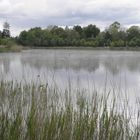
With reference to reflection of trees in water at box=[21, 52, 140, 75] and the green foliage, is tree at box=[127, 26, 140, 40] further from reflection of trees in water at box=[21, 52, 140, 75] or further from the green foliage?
reflection of trees in water at box=[21, 52, 140, 75]

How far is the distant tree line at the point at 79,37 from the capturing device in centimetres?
5719

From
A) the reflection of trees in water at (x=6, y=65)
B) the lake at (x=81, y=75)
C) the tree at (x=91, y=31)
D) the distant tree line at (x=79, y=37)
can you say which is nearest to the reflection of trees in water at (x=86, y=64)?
the lake at (x=81, y=75)

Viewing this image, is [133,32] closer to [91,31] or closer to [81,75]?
[91,31]

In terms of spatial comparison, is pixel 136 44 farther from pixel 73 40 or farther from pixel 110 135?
pixel 110 135

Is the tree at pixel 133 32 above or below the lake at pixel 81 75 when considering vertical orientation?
above

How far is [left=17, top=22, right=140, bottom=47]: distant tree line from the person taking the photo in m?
57.2

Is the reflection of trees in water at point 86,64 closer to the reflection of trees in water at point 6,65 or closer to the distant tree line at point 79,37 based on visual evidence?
the reflection of trees in water at point 6,65

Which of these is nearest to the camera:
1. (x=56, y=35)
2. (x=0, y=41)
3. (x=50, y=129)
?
(x=50, y=129)

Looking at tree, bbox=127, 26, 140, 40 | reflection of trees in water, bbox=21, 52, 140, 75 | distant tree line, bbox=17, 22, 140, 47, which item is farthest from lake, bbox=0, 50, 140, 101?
tree, bbox=127, 26, 140, 40

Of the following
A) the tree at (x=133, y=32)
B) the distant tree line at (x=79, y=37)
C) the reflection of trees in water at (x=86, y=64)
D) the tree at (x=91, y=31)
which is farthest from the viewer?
the tree at (x=91, y=31)

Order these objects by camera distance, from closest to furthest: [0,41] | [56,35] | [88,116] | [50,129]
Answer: [50,129] → [88,116] → [0,41] → [56,35]

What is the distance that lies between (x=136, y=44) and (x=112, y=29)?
818cm

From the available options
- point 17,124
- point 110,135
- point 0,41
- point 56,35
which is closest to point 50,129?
point 17,124

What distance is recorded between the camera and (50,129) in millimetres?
3928
